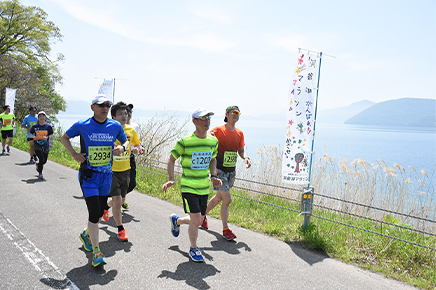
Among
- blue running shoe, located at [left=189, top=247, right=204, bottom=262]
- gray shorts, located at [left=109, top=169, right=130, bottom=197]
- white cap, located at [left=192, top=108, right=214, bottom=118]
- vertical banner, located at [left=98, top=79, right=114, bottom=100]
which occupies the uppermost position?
vertical banner, located at [left=98, top=79, right=114, bottom=100]

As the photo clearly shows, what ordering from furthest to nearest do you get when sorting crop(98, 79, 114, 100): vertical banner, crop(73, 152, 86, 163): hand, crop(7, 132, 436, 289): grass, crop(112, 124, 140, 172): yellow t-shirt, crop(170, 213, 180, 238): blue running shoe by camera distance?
crop(98, 79, 114, 100): vertical banner → crop(112, 124, 140, 172): yellow t-shirt → crop(170, 213, 180, 238): blue running shoe → crop(7, 132, 436, 289): grass → crop(73, 152, 86, 163): hand

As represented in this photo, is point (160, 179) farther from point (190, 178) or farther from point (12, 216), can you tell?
point (190, 178)

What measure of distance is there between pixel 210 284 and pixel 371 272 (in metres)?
2.20

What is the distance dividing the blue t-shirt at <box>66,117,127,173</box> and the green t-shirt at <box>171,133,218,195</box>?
81 cm

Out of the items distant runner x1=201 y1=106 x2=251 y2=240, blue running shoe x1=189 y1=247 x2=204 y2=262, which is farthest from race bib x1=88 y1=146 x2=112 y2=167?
distant runner x1=201 y1=106 x2=251 y2=240

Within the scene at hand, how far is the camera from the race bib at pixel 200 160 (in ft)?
13.8

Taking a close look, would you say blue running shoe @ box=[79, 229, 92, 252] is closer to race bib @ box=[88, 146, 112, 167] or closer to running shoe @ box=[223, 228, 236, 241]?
race bib @ box=[88, 146, 112, 167]

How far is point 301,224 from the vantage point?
5797 millimetres

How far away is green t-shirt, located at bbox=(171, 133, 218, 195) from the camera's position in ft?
13.8

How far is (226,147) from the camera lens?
17.3 feet

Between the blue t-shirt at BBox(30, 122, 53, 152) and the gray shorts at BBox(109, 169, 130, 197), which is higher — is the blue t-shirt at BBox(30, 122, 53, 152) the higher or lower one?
the higher one

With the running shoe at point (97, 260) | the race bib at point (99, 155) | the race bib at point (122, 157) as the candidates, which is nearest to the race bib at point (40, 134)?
the race bib at point (122, 157)

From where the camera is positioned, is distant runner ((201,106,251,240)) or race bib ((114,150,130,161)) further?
race bib ((114,150,130,161))

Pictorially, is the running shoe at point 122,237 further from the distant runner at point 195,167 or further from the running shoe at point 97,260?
the distant runner at point 195,167
